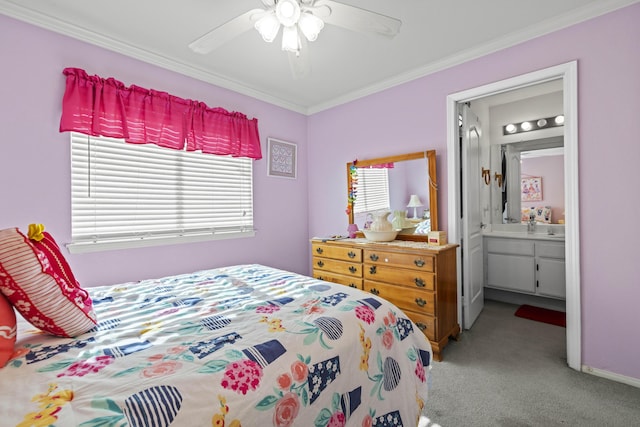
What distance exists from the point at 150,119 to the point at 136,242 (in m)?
1.06

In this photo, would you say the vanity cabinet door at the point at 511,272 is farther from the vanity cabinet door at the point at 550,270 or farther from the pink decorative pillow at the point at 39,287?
the pink decorative pillow at the point at 39,287

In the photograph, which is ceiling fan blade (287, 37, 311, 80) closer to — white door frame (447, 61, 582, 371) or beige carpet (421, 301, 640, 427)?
white door frame (447, 61, 582, 371)

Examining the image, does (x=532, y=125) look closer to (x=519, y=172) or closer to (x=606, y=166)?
(x=519, y=172)

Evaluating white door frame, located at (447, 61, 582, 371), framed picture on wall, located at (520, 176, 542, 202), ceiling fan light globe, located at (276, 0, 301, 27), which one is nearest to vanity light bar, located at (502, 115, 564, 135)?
framed picture on wall, located at (520, 176, 542, 202)

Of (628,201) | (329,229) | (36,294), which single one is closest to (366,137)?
(329,229)

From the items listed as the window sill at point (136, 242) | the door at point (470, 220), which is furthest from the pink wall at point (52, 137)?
the door at point (470, 220)

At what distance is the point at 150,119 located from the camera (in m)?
2.51

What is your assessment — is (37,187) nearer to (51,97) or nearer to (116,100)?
(51,97)

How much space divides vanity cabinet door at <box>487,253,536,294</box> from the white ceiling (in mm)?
2458

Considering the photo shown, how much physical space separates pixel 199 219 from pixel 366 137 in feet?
6.70

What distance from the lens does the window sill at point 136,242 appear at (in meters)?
2.20

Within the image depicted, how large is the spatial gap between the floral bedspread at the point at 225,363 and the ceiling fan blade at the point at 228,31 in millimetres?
1523

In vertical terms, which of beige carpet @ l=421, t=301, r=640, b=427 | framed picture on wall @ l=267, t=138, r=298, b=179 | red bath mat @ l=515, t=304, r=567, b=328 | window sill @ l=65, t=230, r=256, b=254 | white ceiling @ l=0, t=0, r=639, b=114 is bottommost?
beige carpet @ l=421, t=301, r=640, b=427

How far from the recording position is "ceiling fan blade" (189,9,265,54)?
1629mm
